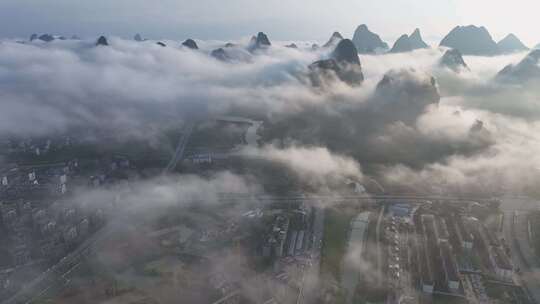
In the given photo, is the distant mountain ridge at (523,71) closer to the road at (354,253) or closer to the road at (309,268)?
the road at (309,268)

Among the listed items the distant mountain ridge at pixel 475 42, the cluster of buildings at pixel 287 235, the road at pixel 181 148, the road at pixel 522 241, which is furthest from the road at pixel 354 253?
the distant mountain ridge at pixel 475 42

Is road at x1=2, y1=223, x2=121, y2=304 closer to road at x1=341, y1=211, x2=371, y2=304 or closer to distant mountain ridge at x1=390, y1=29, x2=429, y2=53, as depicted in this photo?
road at x1=341, y1=211, x2=371, y2=304

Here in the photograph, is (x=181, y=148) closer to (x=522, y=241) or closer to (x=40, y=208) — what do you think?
(x=40, y=208)

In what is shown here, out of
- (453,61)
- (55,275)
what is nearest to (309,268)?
(55,275)

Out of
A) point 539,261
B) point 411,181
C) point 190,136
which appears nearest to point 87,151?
point 190,136

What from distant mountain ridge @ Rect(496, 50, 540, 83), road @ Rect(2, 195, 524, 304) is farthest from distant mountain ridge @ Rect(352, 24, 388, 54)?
road @ Rect(2, 195, 524, 304)
